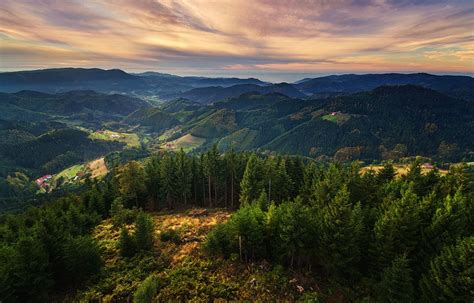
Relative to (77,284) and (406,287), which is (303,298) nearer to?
(406,287)

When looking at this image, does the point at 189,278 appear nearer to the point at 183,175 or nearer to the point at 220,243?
the point at 220,243

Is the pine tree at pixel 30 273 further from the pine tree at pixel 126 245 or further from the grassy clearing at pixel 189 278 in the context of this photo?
the pine tree at pixel 126 245

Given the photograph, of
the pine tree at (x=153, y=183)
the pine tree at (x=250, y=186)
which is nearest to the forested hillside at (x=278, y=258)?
the pine tree at (x=250, y=186)

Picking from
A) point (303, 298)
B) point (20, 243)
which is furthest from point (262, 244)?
point (20, 243)

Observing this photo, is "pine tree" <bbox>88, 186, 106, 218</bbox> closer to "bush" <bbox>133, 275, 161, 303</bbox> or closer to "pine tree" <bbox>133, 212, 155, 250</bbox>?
"pine tree" <bbox>133, 212, 155, 250</bbox>

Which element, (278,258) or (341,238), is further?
(278,258)

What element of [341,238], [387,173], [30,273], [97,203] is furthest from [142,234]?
[387,173]
